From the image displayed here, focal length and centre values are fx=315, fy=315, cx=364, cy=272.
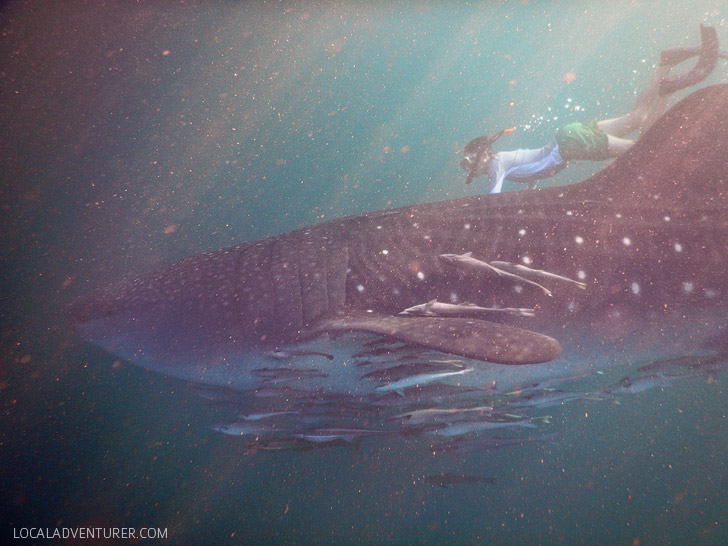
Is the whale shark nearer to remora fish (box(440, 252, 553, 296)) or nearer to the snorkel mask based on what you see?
remora fish (box(440, 252, 553, 296))

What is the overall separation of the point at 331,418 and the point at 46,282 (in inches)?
415

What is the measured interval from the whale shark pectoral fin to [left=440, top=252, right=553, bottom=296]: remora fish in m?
0.58

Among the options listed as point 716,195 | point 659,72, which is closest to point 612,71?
point 659,72

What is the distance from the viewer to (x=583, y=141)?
6523 millimetres

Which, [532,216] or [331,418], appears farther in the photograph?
[331,418]

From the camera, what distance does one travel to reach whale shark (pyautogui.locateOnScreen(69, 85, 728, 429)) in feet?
7.08

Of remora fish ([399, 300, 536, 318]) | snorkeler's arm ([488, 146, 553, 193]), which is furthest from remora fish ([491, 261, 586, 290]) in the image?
snorkeler's arm ([488, 146, 553, 193])

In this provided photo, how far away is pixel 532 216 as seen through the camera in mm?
2412

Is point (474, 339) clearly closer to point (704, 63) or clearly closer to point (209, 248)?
point (704, 63)

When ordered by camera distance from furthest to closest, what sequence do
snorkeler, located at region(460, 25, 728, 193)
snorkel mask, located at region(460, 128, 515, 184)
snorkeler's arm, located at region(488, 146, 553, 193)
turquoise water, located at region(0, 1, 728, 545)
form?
turquoise water, located at region(0, 1, 728, 545) < snorkeler's arm, located at region(488, 146, 553, 193) < snorkel mask, located at region(460, 128, 515, 184) < snorkeler, located at region(460, 25, 728, 193)

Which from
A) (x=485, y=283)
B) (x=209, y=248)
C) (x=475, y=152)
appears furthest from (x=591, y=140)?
(x=209, y=248)

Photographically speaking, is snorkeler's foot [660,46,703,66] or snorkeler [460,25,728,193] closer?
snorkeler [460,25,728,193]

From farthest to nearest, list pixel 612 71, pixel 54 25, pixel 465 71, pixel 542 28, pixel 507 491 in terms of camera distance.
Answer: pixel 612 71 < pixel 465 71 < pixel 542 28 < pixel 507 491 < pixel 54 25

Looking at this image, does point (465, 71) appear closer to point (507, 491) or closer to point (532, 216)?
point (507, 491)
